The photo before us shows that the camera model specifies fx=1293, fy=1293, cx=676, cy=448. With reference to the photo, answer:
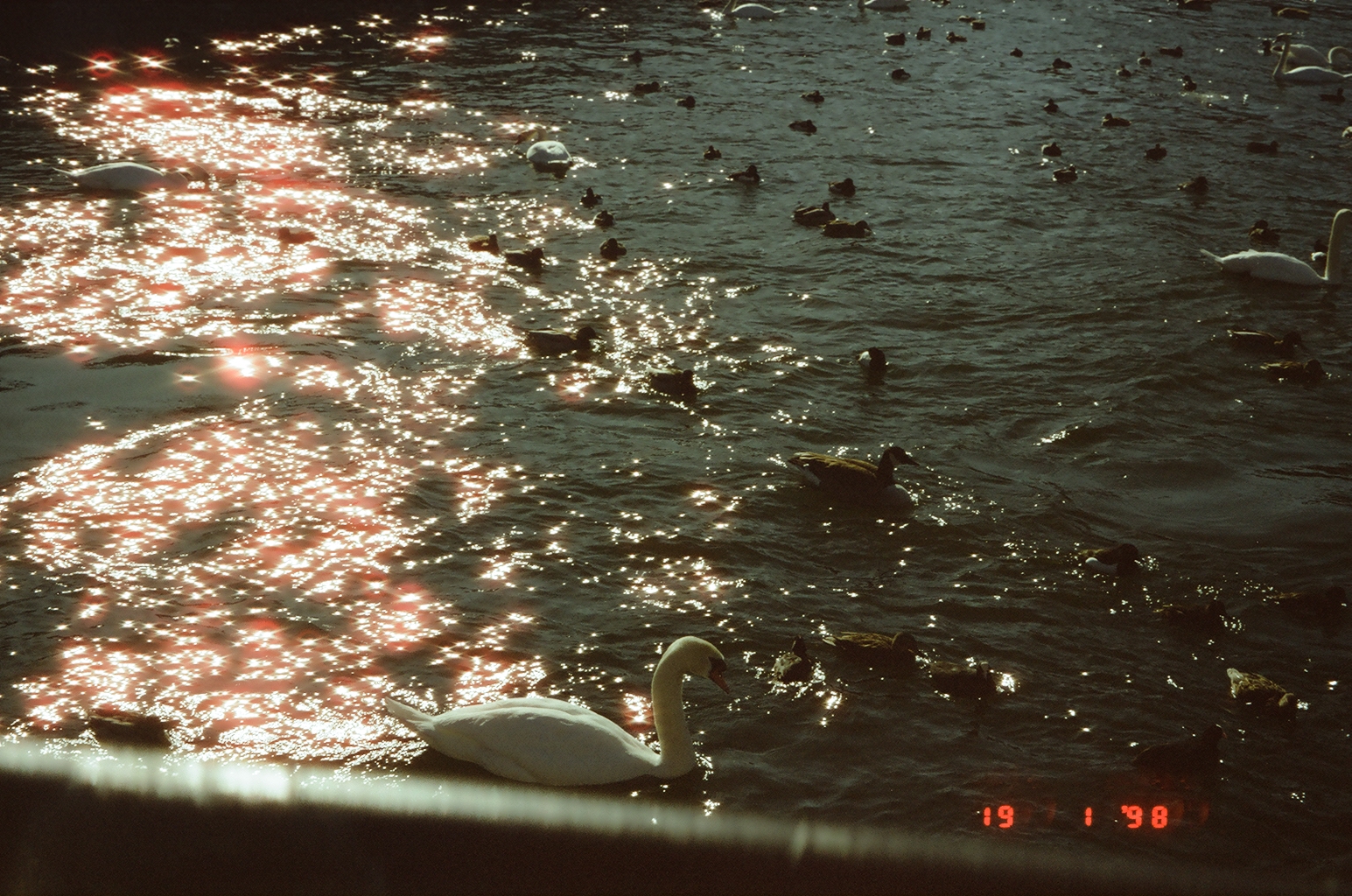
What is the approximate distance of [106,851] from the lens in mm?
1470

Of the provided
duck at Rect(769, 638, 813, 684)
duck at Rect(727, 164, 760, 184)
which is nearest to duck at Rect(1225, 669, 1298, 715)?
duck at Rect(769, 638, 813, 684)

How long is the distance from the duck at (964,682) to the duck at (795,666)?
2.79ft

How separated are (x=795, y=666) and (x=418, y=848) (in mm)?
7393

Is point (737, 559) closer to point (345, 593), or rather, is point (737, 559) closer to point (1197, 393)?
point (345, 593)

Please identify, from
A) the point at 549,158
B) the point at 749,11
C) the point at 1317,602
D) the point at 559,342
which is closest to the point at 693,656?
the point at 1317,602

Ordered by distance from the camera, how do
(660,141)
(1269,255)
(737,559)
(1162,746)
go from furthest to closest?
(660,141)
(1269,255)
(737,559)
(1162,746)

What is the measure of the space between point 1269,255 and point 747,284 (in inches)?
285

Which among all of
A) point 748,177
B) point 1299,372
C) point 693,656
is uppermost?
point 748,177

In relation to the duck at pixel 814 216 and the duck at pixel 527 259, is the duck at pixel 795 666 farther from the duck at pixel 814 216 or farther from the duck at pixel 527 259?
the duck at pixel 814 216

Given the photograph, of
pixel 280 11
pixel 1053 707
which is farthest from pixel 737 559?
pixel 280 11

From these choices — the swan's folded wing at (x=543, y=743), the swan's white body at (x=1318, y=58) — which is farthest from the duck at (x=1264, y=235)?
the swan's folded wing at (x=543, y=743)

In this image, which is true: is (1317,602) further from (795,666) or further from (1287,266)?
(1287,266)

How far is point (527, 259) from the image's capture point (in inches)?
662

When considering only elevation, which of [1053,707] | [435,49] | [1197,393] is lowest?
[1053,707]
